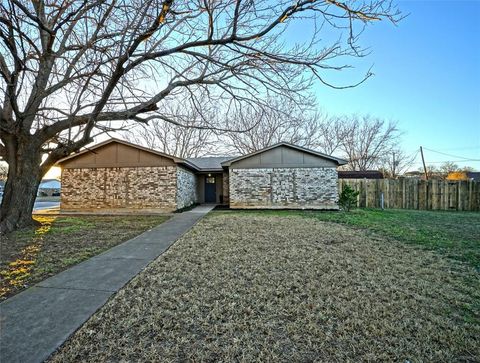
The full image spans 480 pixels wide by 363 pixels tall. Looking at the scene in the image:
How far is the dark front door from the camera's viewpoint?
1877 cm

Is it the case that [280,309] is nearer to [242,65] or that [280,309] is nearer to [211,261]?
[211,261]

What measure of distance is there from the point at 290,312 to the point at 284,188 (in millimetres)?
11135

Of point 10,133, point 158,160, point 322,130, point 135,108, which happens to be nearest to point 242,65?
point 135,108

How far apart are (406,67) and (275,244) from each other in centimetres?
753

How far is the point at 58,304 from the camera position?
8.84 feet

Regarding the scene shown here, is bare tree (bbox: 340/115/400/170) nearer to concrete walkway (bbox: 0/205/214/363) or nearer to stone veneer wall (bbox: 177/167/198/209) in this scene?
stone veneer wall (bbox: 177/167/198/209)

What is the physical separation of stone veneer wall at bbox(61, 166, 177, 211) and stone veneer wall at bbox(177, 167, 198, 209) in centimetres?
49

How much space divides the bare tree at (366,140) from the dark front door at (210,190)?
55.3 ft

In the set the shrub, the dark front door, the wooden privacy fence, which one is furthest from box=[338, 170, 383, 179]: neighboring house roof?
the dark front door

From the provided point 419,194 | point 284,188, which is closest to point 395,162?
point 419,194

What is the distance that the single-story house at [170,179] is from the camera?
13.0 m

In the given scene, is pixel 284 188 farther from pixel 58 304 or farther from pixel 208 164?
pixel 58 304

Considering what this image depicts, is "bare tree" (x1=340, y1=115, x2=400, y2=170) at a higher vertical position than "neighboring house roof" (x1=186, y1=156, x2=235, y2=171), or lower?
higher

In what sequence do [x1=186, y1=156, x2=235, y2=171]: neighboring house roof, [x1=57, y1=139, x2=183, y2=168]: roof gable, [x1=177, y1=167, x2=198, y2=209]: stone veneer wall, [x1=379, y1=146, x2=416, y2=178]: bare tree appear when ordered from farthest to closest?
[x1=379, y1=146, x2=416, y2=178]: bare tree, [x1=186, y1=156, x2=235, y2=171]: neighboring house roof, [x1=177, y1=167, x2=198, y2=209]: stone veneer wall, [x1=57, y1=139, x2=183, y2=168]: roof gable
